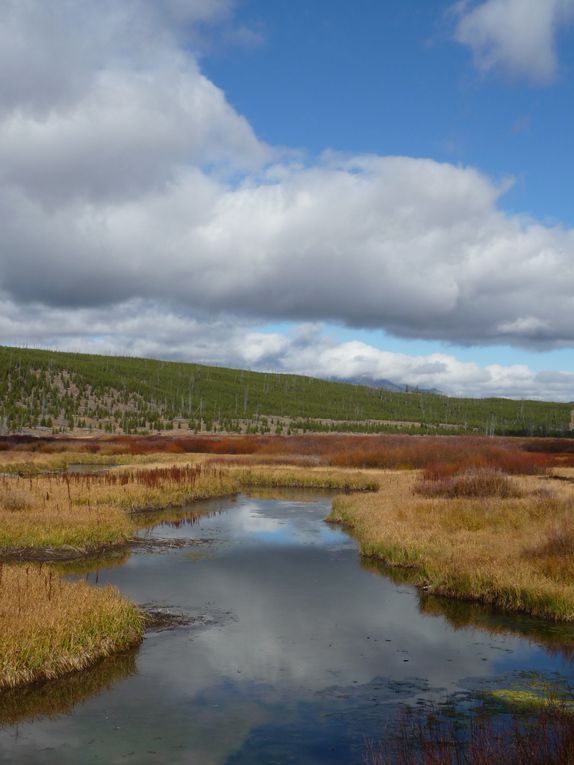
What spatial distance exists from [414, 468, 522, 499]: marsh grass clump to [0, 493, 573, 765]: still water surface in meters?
10.6

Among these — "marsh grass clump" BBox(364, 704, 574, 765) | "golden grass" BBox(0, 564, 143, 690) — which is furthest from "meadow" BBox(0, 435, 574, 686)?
"marsh grass clump" BBox(364, 704, 574, 765)

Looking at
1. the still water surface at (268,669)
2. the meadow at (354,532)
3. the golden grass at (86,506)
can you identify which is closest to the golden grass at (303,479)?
the meadow at (354,532)

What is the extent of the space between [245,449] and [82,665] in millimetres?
51210

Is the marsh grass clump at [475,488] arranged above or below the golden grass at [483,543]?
above

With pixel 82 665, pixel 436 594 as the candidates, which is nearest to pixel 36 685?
pixel 82 665

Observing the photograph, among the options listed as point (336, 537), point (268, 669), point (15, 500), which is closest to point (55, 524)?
point (15, 500)

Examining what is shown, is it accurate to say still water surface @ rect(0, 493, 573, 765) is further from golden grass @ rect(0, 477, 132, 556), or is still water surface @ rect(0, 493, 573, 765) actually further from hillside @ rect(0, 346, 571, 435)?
hillside @ rect(0, 346, 571, 435)

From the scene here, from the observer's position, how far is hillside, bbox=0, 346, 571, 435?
113175 millimetres

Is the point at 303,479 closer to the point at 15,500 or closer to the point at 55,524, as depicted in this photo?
the point at 15,500

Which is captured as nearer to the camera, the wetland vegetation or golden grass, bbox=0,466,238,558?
the wetland vegetation

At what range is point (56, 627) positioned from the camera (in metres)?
12.3

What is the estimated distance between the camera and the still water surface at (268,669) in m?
9.65

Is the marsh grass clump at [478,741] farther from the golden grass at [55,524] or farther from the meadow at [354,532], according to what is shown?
the golden grass at [55,524]

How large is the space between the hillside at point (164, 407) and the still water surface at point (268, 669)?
265 feet
